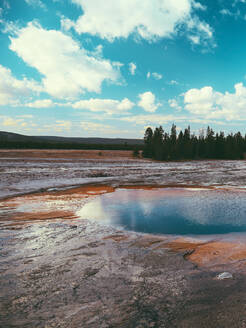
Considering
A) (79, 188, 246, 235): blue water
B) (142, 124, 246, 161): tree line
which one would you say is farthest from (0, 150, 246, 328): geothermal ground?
(142, 124, 246, 161): tree line

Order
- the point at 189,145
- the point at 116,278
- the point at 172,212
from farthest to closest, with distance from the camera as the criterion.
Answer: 1. the point at 189,145
2. the point at 172,212
3. the point at 116,278

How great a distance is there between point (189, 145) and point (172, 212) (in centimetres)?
6875

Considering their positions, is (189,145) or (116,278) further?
(189,145)

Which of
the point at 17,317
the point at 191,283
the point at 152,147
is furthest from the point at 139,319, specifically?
the point at 152,147

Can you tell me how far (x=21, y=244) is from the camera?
6469 millimetres

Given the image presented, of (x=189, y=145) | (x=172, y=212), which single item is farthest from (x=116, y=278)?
(x=189, y=145)

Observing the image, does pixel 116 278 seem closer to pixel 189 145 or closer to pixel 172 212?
pixel 172 212

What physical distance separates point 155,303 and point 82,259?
2.25 meters

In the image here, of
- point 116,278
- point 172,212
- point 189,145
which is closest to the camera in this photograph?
point 116,278

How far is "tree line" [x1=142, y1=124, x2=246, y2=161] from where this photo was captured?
67.9 m

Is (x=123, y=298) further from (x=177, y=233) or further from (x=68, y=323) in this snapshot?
(x=177, y=233)

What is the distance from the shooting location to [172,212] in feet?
34.7

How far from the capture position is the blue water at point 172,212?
837 cm

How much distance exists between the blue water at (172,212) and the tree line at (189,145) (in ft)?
169
